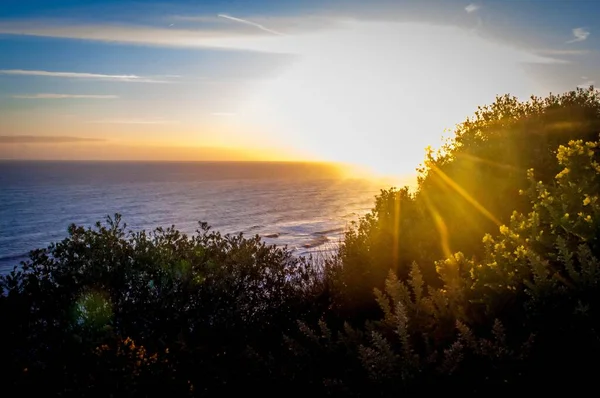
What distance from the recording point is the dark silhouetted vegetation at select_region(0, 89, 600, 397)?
4.35 m

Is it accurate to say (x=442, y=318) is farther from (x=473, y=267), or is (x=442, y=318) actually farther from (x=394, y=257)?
(x=394, y=257)

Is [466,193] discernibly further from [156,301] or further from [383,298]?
[156,301]

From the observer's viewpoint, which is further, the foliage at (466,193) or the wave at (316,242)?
the wave at (316,242)

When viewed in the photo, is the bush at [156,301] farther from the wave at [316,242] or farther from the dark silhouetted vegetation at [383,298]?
the wave at [316,242]

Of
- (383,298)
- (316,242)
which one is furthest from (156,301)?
(316,242)

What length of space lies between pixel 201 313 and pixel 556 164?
26.4ft

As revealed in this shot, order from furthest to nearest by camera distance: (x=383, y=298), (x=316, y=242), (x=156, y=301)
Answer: (x=316, y=242) < (x=156, y=301) < (x=383, y=298)

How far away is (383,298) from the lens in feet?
18.1

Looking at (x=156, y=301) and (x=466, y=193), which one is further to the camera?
(x=466, y=193)

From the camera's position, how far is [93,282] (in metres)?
8.84

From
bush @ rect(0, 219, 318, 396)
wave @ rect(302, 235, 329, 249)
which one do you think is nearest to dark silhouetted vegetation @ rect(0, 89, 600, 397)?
bush @ rect(0, 219, 318, 396)

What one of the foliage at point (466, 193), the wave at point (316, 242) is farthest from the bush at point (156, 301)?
the wave at point (316, 242)

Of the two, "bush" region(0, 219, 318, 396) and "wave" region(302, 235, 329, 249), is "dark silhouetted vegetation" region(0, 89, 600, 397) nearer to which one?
"bush" region(0, 219, 318, 396)

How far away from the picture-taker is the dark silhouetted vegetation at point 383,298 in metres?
4.35
